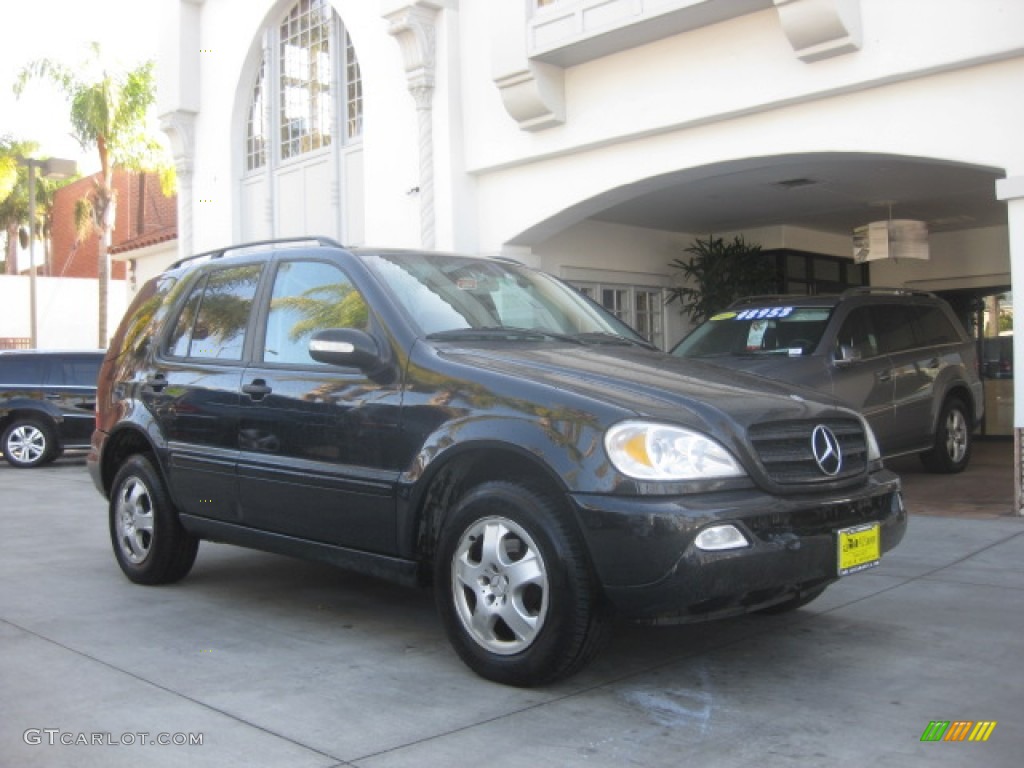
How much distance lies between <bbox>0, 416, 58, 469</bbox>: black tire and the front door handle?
11.2 m

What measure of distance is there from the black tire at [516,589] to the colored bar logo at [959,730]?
1.21 m

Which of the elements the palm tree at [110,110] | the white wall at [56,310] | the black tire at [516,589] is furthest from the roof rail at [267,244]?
the white wall at [56,310]

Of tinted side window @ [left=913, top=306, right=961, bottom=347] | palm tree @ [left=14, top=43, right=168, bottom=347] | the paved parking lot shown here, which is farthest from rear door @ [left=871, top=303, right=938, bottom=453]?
palm tree @ [left=14, top=43, right=168, bottom=347]

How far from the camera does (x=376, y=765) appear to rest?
347 centimetres

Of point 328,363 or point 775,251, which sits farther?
point 775,251

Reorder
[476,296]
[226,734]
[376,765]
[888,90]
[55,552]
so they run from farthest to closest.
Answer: [888,90] < [55,552] < [476,296] < [226,734] < [376,765]

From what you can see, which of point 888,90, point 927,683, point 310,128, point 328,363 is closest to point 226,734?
point 328,363

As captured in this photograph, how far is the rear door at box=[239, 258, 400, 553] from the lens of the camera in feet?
Answer: 15.3

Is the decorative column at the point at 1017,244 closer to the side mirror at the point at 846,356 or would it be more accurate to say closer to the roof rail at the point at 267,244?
the side mirror at the point at 846,356

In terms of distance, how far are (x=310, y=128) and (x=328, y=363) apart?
10.6m

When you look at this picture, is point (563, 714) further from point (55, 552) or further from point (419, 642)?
point (55, 552)

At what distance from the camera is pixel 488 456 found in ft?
14.2

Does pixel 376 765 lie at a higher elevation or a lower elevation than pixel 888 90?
lower

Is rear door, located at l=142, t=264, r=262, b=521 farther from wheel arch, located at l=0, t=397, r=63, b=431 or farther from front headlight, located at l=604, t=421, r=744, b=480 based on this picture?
wheel arch, located at l=0, t=397, r=63, b=431
